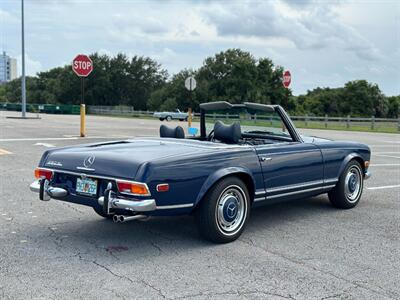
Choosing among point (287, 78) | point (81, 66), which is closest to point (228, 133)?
point (81, 66)

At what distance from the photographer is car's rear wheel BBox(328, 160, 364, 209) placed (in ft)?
21.2

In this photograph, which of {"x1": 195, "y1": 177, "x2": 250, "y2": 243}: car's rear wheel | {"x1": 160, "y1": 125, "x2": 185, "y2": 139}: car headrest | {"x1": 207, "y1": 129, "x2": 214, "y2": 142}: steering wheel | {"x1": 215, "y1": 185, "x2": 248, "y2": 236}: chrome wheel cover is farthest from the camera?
{"x1": 207, "y1": 129, "x2": 214, "y2": 142}: steering wheel

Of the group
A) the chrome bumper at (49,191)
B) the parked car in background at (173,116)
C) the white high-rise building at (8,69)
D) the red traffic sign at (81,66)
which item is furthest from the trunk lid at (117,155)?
the white high-rise building at (8,69)

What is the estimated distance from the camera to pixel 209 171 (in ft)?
15.3

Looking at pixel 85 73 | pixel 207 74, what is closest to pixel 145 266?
pixel 85 73

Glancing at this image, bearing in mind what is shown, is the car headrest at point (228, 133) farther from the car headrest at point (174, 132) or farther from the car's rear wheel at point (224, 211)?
the car's rear wheel at point (224, 211)

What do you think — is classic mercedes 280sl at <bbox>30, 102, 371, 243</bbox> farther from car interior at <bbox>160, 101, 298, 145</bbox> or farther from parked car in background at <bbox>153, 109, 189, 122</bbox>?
parked car in background at <bbox>153, 109, 189, 122</bbox>

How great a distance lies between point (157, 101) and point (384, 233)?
72.0 m

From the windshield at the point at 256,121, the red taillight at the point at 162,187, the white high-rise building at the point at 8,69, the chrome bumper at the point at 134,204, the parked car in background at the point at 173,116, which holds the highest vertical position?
the white high-rise building at the point at 8,69

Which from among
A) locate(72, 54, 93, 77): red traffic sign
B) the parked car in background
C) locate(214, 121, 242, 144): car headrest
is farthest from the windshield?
the parked car in background

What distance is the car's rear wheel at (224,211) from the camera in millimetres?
4695

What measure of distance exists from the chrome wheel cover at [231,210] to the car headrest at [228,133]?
0.91 metres

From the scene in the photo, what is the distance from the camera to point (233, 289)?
12.1 ft

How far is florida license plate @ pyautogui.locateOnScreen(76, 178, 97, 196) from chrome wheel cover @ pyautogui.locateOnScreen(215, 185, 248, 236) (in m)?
1.17
